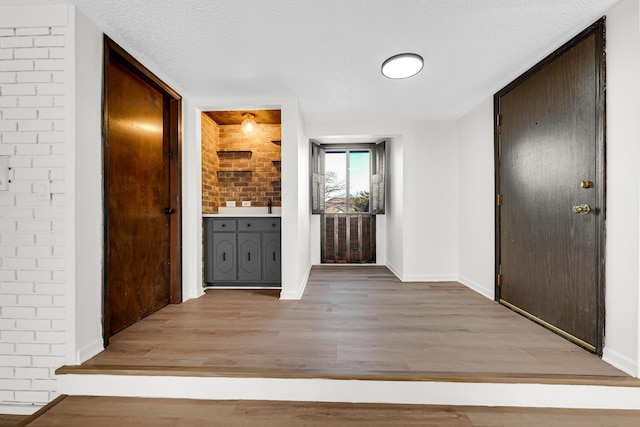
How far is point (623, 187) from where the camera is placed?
69.6 inches

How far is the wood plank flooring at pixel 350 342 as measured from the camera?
1747mm

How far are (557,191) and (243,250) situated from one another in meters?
3.22

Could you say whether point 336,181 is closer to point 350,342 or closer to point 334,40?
point 334,40

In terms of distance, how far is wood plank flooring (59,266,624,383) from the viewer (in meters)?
1.75

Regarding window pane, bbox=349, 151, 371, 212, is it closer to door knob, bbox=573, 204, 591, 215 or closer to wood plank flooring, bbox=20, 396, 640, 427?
door knob, bbox=573, 204, 591, 215

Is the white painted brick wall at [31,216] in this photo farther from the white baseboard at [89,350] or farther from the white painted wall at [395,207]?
the white painted wall at [395,207]

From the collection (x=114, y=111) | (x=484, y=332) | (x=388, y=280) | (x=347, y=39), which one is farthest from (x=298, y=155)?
(x=484, y=332)

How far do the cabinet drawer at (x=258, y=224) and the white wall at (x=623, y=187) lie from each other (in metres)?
3.01

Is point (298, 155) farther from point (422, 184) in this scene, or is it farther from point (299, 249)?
point (422, 184)

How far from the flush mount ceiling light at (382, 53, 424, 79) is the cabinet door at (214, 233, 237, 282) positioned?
254 centimetres

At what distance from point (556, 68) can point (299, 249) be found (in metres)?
2.79

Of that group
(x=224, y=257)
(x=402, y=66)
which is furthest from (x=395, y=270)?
(x=402, y=66)

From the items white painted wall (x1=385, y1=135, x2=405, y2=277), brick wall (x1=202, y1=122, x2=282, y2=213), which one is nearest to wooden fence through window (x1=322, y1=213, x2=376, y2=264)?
white painted wall (x1=385, y1=135, x2=405, y2=277)

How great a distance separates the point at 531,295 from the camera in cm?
258
